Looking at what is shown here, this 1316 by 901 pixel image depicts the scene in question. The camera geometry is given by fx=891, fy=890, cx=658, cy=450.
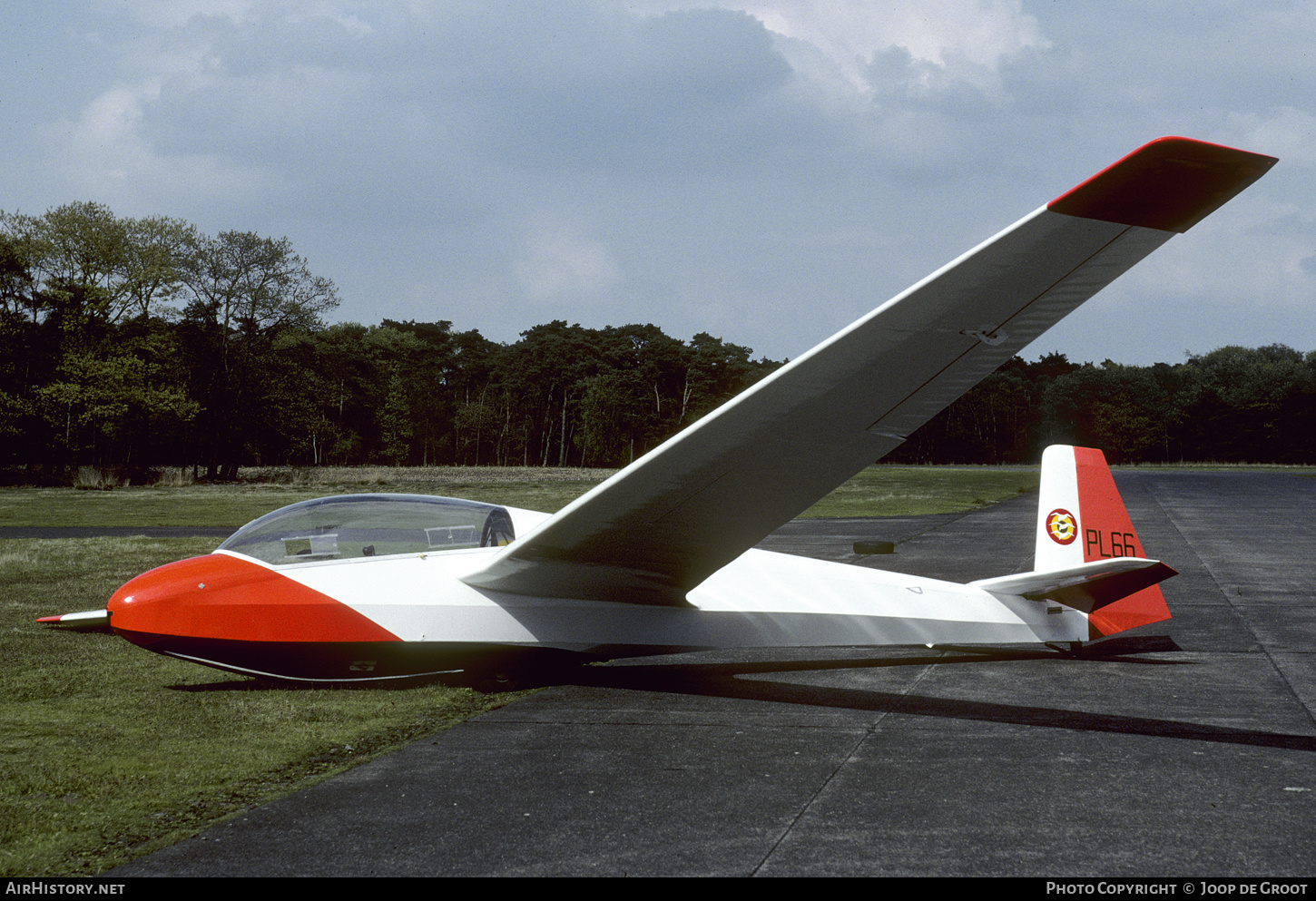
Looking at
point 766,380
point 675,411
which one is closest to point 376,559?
point 766,380

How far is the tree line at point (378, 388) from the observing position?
50.4 m

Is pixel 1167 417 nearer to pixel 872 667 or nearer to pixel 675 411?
pixel 675 411

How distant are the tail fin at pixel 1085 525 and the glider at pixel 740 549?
0.02 m

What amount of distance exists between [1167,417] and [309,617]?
15050 centimetres

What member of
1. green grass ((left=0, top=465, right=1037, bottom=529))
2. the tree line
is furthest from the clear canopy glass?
the tree line

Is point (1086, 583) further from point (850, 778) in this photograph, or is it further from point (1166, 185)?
point (1166, 185)

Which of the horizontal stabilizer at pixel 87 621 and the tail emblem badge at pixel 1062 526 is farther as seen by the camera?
the tail emblem badge at pixel 1062 526

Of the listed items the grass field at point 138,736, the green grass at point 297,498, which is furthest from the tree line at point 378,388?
the grass field at point 138,736

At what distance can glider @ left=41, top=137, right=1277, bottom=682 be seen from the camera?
3.80 m

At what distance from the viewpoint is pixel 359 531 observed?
6469mm

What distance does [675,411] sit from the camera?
404ft

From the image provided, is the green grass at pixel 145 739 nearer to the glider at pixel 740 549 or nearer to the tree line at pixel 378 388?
the glider at pixel 740 549

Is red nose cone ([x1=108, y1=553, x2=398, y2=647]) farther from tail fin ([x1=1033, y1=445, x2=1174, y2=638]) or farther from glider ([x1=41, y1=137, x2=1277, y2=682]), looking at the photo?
tail fin ([x1=1033, y1=445, x2=1174, y2=638])

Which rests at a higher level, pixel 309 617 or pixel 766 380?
pixel 766 380
